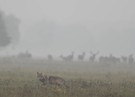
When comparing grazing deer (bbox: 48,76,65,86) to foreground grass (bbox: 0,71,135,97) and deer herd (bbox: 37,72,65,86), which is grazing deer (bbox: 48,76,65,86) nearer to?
deer herd (bbox: 37,72,65,86)

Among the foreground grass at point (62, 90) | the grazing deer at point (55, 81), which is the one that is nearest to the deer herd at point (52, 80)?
the grazing deer at point (55, 81)

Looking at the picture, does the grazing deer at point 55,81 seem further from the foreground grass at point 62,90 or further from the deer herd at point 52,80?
the foreground grass at point 62,90

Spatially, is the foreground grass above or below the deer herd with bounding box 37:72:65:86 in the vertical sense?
below

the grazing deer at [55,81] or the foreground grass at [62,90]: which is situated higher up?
the grazing deer at [55,81]

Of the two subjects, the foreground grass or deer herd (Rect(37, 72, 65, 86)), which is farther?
deer herd (Rect(37, 72, 65, 86))

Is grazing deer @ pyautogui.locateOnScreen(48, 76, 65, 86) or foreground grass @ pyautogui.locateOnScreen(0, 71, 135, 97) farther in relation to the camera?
grazing deer @ pyautogui.locateOnScreen(48, 76, 65, 86)

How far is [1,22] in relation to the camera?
74938mm

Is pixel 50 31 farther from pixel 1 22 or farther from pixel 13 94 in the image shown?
pixel 13 94

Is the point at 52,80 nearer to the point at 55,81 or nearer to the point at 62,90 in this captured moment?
the point at 55,81

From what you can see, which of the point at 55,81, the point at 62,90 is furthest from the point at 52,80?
the point at 62,90

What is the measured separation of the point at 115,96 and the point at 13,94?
5.14 meters

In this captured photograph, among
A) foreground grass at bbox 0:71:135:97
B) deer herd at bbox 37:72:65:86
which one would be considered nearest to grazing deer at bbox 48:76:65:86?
deer herd at bbox 37:72:65:86

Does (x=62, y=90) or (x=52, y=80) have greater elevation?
(x=52, y=80)

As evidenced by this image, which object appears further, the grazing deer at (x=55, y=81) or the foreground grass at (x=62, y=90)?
the grazing deer at (x=55, y=81)
